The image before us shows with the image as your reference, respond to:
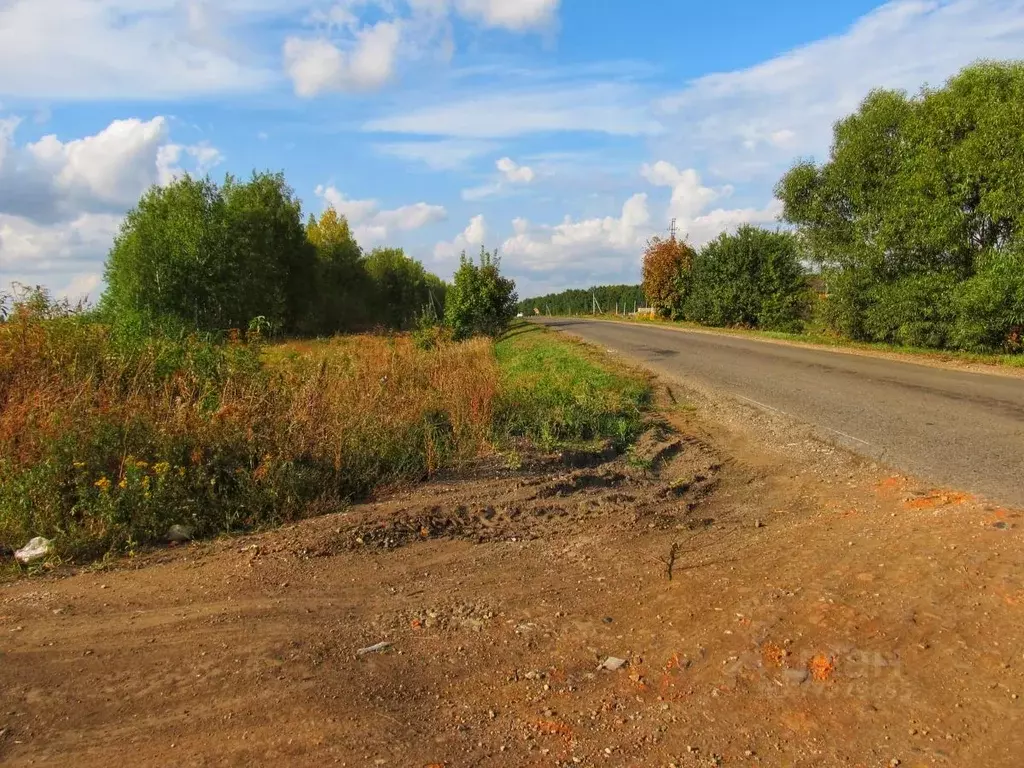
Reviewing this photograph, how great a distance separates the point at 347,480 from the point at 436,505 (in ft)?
Result: 3.72

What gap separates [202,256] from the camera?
3766cm

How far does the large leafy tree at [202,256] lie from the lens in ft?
119

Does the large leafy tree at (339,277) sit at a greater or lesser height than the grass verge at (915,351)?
greater

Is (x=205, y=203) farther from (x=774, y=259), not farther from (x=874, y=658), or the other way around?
(x=874, y=658)

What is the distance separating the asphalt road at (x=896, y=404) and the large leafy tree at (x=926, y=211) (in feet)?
7.28

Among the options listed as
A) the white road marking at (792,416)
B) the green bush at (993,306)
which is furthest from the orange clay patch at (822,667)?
the green bush at (993,306)

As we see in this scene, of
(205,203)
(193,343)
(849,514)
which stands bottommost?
(849,514)

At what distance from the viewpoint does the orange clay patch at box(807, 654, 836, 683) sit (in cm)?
336

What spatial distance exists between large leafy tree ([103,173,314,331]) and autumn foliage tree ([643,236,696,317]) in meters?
23.3

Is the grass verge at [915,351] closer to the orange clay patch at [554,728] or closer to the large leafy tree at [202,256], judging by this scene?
the orange clay patch at [554,728]

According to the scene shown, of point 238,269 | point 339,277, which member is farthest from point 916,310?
point 339,277

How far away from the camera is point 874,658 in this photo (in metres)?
3.44

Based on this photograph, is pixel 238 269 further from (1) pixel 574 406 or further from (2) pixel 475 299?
(1) pixel 574 406

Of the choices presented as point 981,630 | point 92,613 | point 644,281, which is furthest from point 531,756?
point 644,281
